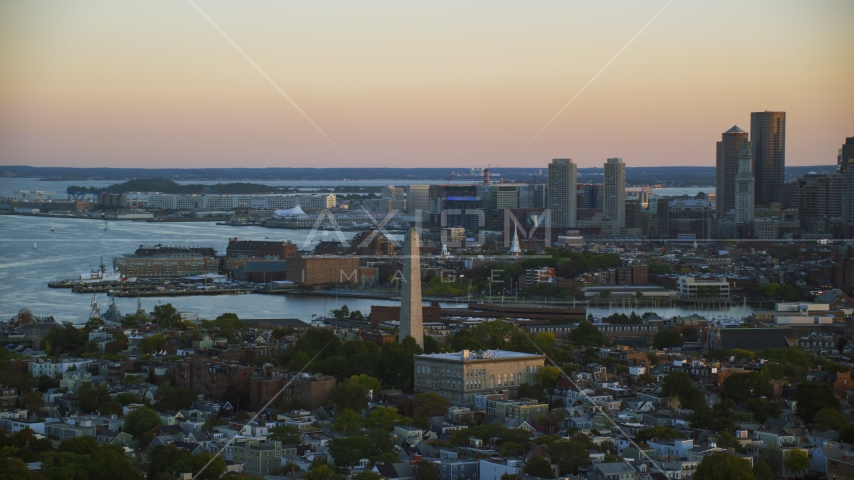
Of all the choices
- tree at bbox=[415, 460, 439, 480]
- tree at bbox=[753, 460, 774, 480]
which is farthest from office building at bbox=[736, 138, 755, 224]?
tree at bbox=[415, 460, 439, 480]

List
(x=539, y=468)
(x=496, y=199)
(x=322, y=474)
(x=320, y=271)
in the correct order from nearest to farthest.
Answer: (x=322, y=474), (x=539, y=468), (x=320, y=271), (x=496, y=199)

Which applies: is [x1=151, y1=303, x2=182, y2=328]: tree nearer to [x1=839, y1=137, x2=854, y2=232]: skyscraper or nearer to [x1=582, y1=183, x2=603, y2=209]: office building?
[x1=839, y1=137, x2=854, y2=232]: skyscraper

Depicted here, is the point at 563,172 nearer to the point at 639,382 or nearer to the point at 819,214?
the point at 819,214

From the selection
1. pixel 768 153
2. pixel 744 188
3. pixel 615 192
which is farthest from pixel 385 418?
pixel 768 153

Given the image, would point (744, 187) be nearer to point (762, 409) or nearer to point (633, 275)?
point (633, 275)

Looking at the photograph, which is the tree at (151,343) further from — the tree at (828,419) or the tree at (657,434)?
the tree at (828,419)
